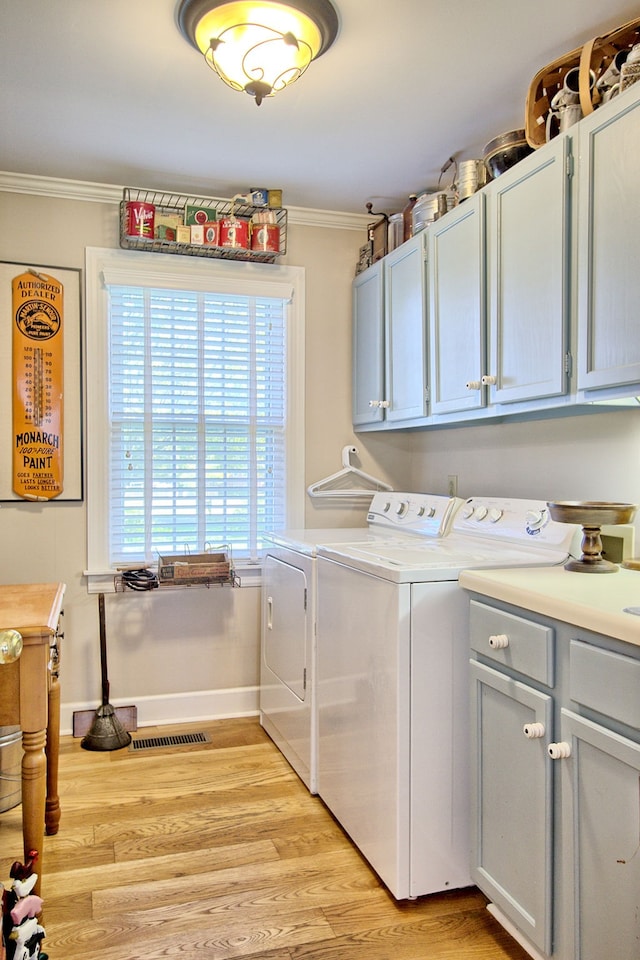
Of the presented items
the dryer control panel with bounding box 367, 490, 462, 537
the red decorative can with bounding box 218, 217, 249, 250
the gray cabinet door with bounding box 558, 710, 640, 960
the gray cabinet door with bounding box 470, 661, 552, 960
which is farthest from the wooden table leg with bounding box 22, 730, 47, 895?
the red decorative can with bounding box 218, 217, 249, 250

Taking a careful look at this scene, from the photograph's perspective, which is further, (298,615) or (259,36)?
(298,615)

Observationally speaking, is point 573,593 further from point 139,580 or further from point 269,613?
point 139,580

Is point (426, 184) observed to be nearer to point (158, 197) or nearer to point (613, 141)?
point (158, 197)

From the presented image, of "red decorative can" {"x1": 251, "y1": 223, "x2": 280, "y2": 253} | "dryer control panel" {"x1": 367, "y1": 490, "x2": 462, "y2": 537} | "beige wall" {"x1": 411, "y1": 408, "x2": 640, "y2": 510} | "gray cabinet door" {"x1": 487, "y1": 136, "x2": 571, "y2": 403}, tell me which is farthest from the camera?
"red decorative can" {"x1": 251, "y1": 223, "x2": 280, "y2": 253}

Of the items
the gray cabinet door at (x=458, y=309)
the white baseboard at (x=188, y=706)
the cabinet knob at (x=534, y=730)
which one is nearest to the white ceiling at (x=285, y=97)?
the gray cabinet door at (x=458, y=309)

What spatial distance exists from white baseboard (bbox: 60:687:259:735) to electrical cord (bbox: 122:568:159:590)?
61cm

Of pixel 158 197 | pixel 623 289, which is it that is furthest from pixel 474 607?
A: pixel 158 197

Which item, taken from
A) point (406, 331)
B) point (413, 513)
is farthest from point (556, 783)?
point (406, 331)

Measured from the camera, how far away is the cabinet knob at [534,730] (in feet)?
4.85

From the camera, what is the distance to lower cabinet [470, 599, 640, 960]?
1255 mm

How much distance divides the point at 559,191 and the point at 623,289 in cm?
40

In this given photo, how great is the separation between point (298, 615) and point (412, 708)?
0.86m

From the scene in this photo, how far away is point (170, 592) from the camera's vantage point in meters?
3.17

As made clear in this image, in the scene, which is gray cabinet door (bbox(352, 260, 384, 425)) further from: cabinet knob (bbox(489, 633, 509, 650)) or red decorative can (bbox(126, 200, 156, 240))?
cabinet knob (bbox(489, 633, 509, 650))
